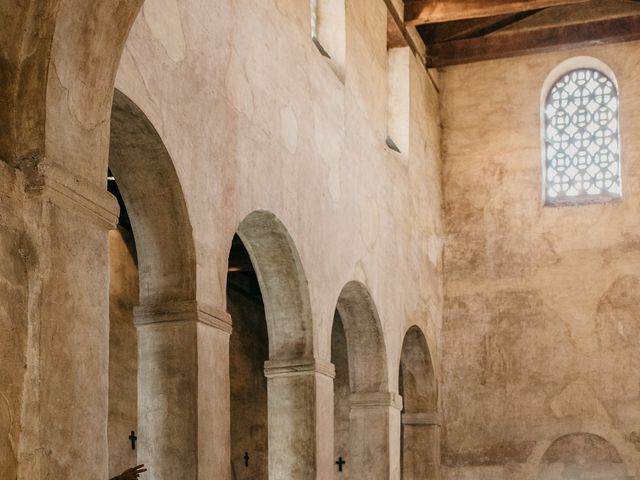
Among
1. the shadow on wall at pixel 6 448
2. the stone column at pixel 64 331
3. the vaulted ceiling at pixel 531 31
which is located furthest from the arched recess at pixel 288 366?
the vaulted ceiling at pixel 531 31

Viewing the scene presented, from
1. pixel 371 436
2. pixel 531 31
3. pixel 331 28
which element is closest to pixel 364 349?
pixel 371 436

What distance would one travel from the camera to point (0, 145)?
215 inches

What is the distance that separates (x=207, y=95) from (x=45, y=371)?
4106mm

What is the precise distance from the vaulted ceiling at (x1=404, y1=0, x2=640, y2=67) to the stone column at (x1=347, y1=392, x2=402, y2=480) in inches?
249

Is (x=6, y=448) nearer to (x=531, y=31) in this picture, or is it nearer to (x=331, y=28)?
(x=331, y=28)

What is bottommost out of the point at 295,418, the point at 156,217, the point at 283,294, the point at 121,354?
the point at 295,418

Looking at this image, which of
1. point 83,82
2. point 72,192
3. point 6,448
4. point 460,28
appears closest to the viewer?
point 6,448

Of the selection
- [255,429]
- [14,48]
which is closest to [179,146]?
[14,48]

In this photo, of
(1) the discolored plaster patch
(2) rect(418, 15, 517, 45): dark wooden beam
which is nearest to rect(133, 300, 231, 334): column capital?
(1) the discolored plaster patch

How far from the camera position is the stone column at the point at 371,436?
1409cm

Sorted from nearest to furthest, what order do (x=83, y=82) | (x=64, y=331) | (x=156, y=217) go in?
(x=64, y=331), (x=83, y=82), (x=156, y=217)

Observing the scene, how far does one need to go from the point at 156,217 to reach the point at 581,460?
1064 cm

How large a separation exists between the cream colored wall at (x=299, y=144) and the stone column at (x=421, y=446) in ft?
3.69

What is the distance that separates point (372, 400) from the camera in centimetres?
1423
